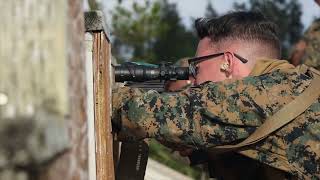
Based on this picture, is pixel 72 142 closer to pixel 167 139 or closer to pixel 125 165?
pixel 167 139

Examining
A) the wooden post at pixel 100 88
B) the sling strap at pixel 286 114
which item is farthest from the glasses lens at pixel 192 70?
the wooden post at pixel 100 88

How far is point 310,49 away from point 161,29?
30.6 m

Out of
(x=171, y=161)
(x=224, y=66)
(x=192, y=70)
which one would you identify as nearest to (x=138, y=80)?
(x=192, y=70)

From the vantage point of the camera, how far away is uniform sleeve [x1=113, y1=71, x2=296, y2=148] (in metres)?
2.74

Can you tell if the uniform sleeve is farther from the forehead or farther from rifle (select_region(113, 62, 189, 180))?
the forehead

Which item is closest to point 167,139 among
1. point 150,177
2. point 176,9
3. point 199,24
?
point 199,24

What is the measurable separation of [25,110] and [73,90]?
0.32ft

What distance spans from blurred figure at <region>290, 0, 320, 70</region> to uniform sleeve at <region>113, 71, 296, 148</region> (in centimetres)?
379

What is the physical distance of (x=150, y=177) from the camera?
172 inches

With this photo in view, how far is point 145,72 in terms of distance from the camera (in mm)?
3135

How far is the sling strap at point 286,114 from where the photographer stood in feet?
8.82

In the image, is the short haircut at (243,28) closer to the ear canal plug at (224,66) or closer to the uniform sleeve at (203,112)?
the ear canal plug at (224,66)

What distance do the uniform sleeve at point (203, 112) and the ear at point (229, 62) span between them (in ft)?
1.64

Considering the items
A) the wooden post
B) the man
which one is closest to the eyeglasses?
the man
